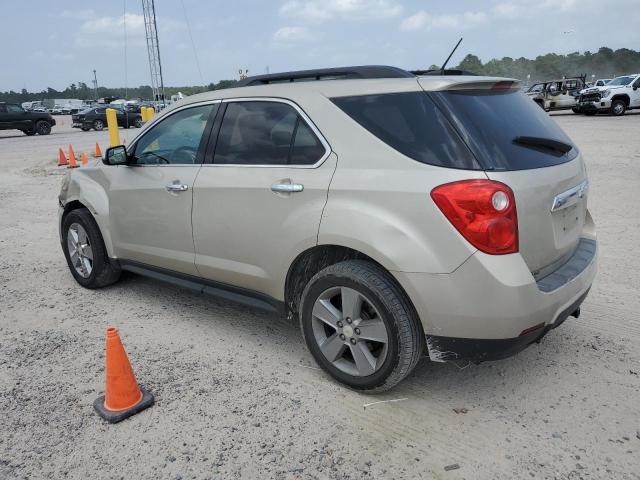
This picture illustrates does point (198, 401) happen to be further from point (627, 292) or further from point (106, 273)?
point (627, 292)

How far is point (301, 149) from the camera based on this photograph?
3143 mm

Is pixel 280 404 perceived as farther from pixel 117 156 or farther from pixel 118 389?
pixel 117 156

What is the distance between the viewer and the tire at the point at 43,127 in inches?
1099

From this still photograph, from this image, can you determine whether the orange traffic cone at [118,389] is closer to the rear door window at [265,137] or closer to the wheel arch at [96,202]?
the rear door window at [265,137]

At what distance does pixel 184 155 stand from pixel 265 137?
2.74ft

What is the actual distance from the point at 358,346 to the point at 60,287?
11.2ft

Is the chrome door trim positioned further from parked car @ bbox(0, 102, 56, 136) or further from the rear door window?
parked car @ bbox(0, 102, 56, 136)

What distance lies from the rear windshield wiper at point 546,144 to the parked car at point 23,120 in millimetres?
29636

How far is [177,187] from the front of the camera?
3.75 m

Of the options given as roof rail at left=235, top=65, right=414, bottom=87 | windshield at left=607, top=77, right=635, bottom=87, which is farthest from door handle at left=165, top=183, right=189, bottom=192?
windshield at left=607, top=77, right=635, bottom=87

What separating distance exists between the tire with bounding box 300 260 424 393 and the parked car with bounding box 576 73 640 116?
2445cm

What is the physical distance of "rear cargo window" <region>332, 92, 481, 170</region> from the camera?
260cm

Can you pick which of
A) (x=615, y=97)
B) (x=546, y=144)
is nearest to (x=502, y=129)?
(x=546, y=144)

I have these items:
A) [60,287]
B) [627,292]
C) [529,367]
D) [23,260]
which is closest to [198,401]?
[529,367]
